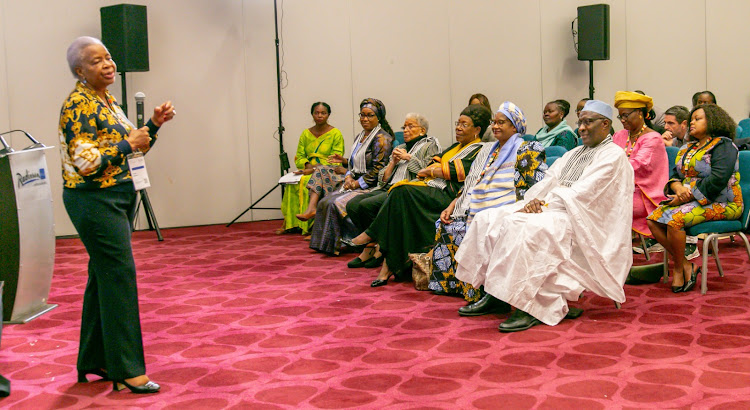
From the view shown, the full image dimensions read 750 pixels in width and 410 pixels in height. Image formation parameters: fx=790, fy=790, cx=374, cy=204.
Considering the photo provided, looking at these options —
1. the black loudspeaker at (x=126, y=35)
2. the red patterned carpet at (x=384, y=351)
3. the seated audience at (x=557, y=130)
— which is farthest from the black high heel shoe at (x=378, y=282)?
the black loudspeaker at (x=126, y=35)

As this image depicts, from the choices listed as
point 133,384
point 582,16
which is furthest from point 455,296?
point 582,16

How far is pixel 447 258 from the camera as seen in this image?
5164 mm

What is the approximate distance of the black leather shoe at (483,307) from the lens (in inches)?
180

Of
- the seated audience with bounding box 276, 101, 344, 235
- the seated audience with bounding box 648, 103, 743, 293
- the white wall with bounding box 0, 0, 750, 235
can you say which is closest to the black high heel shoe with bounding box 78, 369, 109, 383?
the seated audience with bounding box 648, 103, 743, 293

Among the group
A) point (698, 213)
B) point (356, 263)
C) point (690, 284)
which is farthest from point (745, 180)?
point (356, 263)

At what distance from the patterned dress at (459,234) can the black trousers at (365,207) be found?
3.40ft

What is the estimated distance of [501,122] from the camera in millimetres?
4875

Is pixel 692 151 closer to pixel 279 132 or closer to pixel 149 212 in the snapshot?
pixel 279 132

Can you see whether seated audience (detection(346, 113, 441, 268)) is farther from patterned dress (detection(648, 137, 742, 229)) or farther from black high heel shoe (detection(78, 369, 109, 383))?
black high heel shoe (detection(78, 369, 109, 383))

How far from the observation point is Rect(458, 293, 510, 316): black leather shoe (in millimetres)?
4574

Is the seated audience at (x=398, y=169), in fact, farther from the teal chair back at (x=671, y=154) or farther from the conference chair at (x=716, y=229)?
the conference chair at (x=716, y=229)

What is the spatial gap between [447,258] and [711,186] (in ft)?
5.47

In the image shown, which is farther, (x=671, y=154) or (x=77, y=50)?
(x=671, y=154)

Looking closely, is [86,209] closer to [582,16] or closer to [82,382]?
[82,382]
